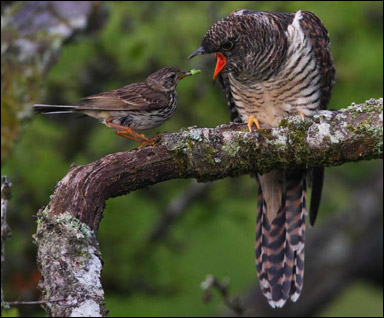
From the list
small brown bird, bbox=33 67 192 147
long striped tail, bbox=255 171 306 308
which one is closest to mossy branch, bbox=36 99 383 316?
small brown bird, bbox=33 67 192 147

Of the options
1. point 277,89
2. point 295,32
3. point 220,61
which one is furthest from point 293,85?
point 220,61

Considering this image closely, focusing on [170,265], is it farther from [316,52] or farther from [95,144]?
[316,52]

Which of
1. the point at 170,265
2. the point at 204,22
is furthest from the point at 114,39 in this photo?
the point at 170,265

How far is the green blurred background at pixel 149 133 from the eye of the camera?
6113mm

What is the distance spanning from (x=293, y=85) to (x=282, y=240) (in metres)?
1.02

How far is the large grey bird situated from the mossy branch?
2.47 feet

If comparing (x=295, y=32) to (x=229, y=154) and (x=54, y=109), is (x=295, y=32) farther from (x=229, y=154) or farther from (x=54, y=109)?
(x=54, y=109)

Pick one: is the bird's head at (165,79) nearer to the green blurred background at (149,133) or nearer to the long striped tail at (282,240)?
the long striped tail at (282,240)

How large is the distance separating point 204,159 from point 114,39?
116 inches

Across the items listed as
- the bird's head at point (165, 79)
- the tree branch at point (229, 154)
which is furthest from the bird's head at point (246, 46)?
the tree branch at point (229, 154)

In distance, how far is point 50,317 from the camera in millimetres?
2627

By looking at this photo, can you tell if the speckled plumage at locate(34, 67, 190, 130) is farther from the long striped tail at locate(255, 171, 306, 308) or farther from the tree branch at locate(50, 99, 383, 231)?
the long striped tail at locate(255, 171, 306, 308)

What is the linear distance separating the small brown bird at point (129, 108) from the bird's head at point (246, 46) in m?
0.54

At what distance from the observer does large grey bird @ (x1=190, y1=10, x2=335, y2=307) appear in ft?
14.8
